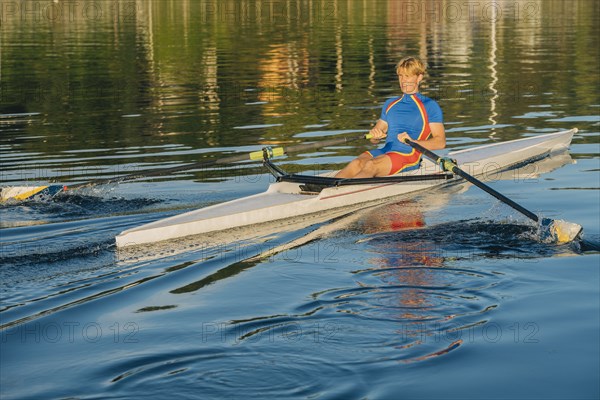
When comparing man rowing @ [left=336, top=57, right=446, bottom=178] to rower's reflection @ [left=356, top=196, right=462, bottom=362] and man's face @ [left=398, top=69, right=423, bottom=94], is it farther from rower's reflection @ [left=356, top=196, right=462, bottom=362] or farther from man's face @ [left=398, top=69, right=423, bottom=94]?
rower's reflection @ [left=356, top=196, right=462, bottom=362]

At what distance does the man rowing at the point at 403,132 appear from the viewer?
13.3 m

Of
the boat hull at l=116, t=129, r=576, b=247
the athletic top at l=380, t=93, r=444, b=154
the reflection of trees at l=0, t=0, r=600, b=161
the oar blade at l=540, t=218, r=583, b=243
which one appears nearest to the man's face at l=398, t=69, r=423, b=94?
the athletic top at l=380, t=93, r=444, b=154

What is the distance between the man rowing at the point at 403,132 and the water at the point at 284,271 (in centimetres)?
70

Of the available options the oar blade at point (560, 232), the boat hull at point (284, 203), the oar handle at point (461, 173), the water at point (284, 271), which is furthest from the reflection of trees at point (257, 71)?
the oar blade at point (560, 232)

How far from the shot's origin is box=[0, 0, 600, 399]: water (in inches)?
299

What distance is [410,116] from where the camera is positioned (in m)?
13.4

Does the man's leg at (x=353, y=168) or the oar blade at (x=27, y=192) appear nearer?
the oar blade at (x=27, y=192)

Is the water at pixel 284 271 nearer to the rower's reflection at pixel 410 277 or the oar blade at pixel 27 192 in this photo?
the rower's reflection at pixel 410 277

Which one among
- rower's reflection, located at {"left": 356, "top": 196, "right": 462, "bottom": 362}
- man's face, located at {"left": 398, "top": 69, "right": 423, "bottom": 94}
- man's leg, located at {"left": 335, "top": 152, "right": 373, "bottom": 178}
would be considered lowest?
rower's reflection, located at {"left": 356, "top": 196, "right": 462, "bottom": 362}

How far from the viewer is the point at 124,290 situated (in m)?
9.66

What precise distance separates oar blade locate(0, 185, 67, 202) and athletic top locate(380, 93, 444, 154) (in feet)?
15.3

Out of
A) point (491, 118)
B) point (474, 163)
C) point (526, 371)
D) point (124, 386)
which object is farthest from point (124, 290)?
point (491, 118)

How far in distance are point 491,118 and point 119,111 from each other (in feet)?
30.8

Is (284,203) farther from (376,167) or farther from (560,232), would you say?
(560,232)
